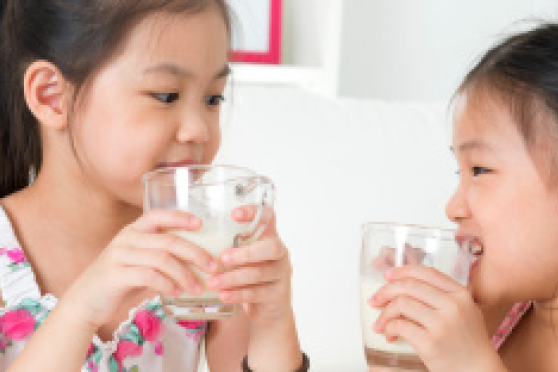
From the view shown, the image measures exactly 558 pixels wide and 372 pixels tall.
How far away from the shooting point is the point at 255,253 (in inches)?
39.8

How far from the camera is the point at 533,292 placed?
4.10 ft

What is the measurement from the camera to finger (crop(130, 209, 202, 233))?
0.94 meters

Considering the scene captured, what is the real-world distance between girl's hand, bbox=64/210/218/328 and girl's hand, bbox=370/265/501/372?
25cm

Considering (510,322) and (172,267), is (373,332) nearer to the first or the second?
(172,267)

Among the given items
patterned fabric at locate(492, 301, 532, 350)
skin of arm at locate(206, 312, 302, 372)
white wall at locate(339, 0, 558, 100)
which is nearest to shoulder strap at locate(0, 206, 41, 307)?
skin of arm at locate(206, 312, 302, 372)

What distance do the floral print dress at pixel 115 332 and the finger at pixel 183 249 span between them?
375mm

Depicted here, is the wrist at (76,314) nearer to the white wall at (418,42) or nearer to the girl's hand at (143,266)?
the girl's hand at (143,266)

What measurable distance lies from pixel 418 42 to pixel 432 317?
188cm

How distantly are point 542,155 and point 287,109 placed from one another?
0.73 m

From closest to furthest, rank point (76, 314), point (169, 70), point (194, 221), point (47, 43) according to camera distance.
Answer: point (194, 221), point (76, 314), point (169, 70), point (47, 43)

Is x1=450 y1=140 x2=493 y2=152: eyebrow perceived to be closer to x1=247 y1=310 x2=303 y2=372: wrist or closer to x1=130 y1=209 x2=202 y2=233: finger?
x1=247 y1=310 x2=303 y2=372: wrist

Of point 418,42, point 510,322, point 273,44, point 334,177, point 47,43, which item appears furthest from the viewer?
point 418,42

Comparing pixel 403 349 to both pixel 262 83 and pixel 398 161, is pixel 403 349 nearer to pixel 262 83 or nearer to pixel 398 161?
pixel 398 161

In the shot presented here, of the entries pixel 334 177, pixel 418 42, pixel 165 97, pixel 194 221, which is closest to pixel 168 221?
pixel 194 221
